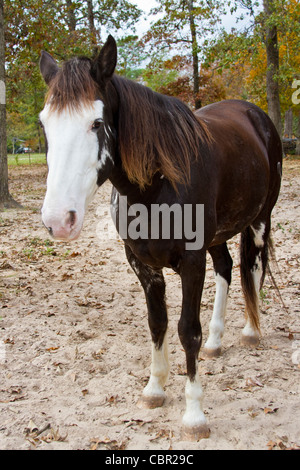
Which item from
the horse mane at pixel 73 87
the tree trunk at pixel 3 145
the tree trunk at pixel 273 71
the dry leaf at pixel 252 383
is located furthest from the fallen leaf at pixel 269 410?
the tree trunk at pixel 273 71

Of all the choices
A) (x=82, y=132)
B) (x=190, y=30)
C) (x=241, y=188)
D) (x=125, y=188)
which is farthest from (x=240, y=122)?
(x=190, y=30)

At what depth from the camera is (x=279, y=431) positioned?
7.13 feet

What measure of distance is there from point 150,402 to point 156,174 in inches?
57.9

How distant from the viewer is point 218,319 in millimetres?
3348

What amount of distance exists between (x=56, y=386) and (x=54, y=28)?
34.4 feet

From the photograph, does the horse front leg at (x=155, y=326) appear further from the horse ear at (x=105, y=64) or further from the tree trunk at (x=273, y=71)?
the tree trunk at (x=273, y=71)

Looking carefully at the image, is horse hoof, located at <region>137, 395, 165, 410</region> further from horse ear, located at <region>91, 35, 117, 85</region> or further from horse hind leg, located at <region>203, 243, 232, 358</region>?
horse ear, located at <region>91, 35, 117, 85</region>

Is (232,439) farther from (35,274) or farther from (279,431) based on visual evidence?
(35,274)

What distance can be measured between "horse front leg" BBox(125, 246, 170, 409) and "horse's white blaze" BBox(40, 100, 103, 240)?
3.12ft

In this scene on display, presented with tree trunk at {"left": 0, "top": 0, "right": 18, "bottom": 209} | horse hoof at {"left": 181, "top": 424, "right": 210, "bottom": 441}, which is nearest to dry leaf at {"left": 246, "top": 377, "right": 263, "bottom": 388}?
horse hoof at {"left": 181, "top": 424, "right": 210, "bottom": 441}

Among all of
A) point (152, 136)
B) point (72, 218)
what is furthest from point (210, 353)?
point (72, 218)

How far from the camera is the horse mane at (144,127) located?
5.87ft

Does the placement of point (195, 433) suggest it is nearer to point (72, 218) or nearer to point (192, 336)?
point (192, 336)

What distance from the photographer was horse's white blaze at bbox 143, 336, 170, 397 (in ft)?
8.50
